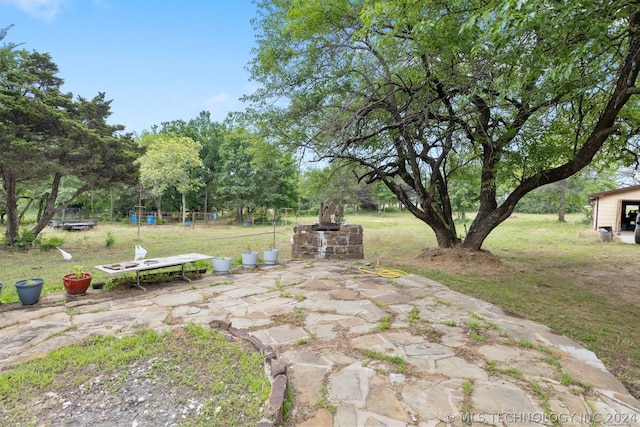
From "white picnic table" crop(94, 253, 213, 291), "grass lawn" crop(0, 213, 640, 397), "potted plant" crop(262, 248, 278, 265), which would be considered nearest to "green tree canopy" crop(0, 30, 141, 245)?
"grass lawn" crop(0, 213, 640, 397)

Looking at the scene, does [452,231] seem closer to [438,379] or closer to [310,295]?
[310,295]

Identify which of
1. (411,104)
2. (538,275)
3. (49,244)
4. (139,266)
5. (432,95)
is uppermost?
(432,95)

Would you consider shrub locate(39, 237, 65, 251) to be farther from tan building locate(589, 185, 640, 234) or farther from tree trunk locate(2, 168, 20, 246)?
tan building locate(589, 185, 640, 234)

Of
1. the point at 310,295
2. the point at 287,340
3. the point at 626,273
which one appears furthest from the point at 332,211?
the point at 626,273

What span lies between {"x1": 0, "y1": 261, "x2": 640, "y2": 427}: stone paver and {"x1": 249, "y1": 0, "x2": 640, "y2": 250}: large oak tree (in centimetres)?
273

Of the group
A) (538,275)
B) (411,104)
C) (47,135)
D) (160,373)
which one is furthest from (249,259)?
(47,135)

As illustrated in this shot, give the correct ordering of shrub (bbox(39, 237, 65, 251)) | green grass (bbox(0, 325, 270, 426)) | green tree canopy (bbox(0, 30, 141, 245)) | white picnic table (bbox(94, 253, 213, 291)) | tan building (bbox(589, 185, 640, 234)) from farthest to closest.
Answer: tan building (bbox(589, 185, 640, 234)) < shrub (bbox(39, 237, 65, 251)) < green tree canopy (bbox(0, 30, 141, 245)) < white picnic table (bbox(94, 253, 213, 291)) < green grass (bbox(0, 325, 270, 426))

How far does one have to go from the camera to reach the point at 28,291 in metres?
3.73

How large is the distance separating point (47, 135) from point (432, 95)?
9.69 m

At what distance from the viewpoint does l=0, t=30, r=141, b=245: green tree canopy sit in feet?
24.6

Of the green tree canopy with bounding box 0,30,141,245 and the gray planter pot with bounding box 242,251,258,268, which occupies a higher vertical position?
the green tree canopy with bounding box 0,30,141,245

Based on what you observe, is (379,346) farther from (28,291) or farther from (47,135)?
(47,135)

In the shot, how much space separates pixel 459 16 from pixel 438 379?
4.28 meters

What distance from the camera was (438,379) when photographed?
7.11 ft
